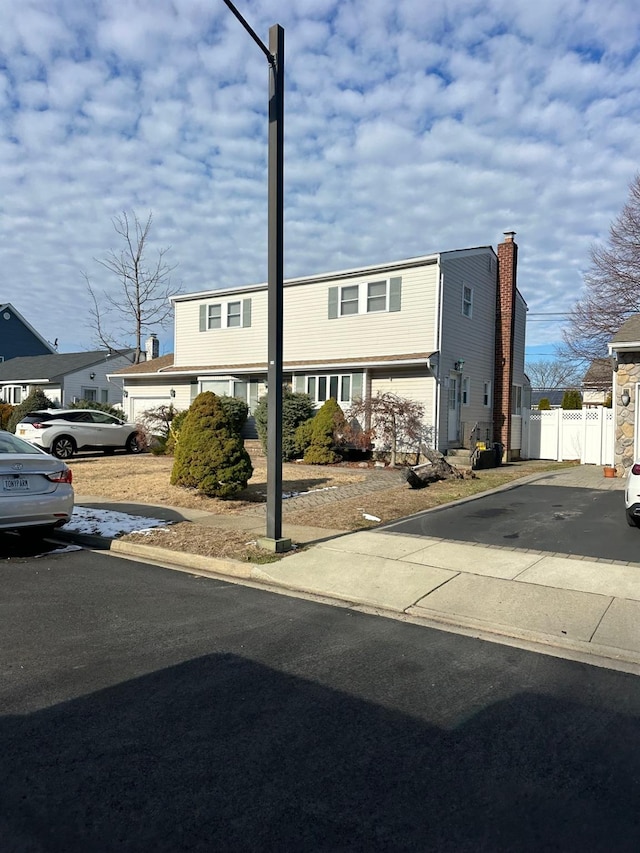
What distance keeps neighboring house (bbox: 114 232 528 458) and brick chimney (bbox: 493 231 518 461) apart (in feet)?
0.12

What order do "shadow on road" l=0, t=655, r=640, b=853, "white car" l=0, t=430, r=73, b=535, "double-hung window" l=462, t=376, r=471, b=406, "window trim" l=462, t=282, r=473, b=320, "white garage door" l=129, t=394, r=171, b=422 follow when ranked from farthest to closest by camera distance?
"white garage door" l=129, t=394, r=171, b=422 → "double-hung window" l=462, t=376, r=471, b=406 → "window trim" l=462, t=282, r=473, b=320 → "white car" l=0, t=430, r=73, b=535 → "shadow on road" l=0, t=655, r=640, b=853

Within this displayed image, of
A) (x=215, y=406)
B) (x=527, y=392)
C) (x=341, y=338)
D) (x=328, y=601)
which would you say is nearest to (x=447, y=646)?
(x=328, y=601)

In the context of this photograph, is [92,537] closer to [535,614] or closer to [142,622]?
[142,622]

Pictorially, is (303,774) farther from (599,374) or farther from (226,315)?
(599,374)

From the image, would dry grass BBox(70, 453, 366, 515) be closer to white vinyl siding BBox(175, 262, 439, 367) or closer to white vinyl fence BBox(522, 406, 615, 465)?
white vinyl siding BBox(175, 262, 439, 367)

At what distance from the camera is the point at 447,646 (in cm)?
479

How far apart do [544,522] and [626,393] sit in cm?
723

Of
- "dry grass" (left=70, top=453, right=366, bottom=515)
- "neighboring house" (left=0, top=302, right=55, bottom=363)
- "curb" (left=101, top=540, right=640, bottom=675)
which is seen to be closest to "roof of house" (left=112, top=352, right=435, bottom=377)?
"dry grass" (left=70, top=453, right=366, bottom=515)

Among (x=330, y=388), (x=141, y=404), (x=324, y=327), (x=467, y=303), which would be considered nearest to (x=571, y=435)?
(x=467, y=303)

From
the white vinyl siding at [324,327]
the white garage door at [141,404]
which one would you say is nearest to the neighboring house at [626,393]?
the white vinyl siding at [324,327]

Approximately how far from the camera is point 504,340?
72.7 ft

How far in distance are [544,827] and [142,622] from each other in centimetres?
359

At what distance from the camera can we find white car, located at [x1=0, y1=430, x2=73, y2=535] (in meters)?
7.27

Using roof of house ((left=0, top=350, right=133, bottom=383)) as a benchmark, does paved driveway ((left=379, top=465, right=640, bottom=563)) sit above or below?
below
